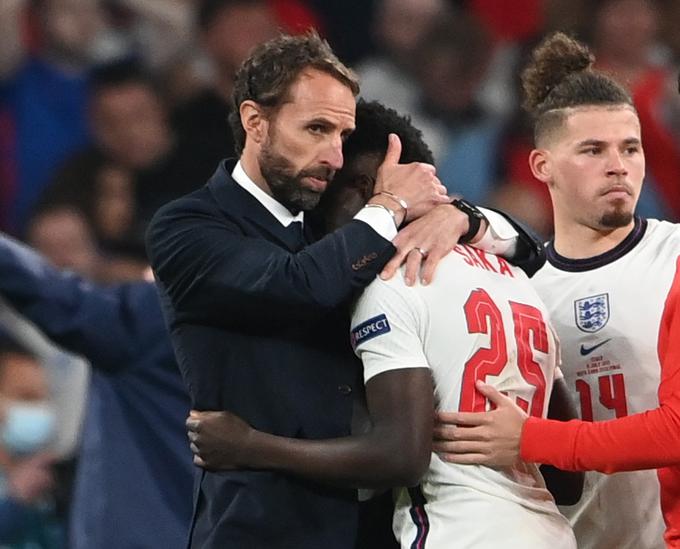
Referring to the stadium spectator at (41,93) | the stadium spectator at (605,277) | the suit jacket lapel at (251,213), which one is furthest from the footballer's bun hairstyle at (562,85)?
the stadium spectator at (41,93)

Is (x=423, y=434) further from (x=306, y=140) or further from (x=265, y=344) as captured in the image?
(x=306, y=140)

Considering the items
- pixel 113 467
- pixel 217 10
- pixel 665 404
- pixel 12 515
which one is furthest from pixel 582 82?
pixel 217 10

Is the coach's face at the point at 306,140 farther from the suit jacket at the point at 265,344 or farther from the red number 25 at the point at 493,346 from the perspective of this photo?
the red number 25 at the point at 493,346

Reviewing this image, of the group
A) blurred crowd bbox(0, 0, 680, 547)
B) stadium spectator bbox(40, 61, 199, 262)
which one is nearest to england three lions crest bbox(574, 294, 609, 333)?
blurred crowd bbox(0, 0, 680, 547)

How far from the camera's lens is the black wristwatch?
292 cm

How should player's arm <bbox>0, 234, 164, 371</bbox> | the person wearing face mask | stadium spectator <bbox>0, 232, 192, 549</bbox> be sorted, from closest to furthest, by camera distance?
player's arm <bbox>0, 234, 164, 371</bbox>
stadium spectator <bbox>0, 232, 192, 549</bbox>
the person wearing face mask

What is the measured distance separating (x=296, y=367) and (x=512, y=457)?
1.58 feet

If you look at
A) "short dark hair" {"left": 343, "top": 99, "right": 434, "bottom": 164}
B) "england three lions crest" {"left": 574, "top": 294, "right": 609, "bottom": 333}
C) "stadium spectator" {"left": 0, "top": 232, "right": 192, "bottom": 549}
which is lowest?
"stadium spectator" {"left": 0, "top": 232, "right": 192, "bottom": 549}

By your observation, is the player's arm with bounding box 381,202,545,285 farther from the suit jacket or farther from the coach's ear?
the coach's ear

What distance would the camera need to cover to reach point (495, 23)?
7184 millimetres

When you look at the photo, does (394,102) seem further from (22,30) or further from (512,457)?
(512,457)

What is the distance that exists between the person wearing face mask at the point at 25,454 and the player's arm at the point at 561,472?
2.84 meters

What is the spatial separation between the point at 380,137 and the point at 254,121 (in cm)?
28

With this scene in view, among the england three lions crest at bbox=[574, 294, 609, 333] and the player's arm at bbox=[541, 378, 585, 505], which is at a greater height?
the england three lions crest at bbox=[574, 294, 609, 333]
